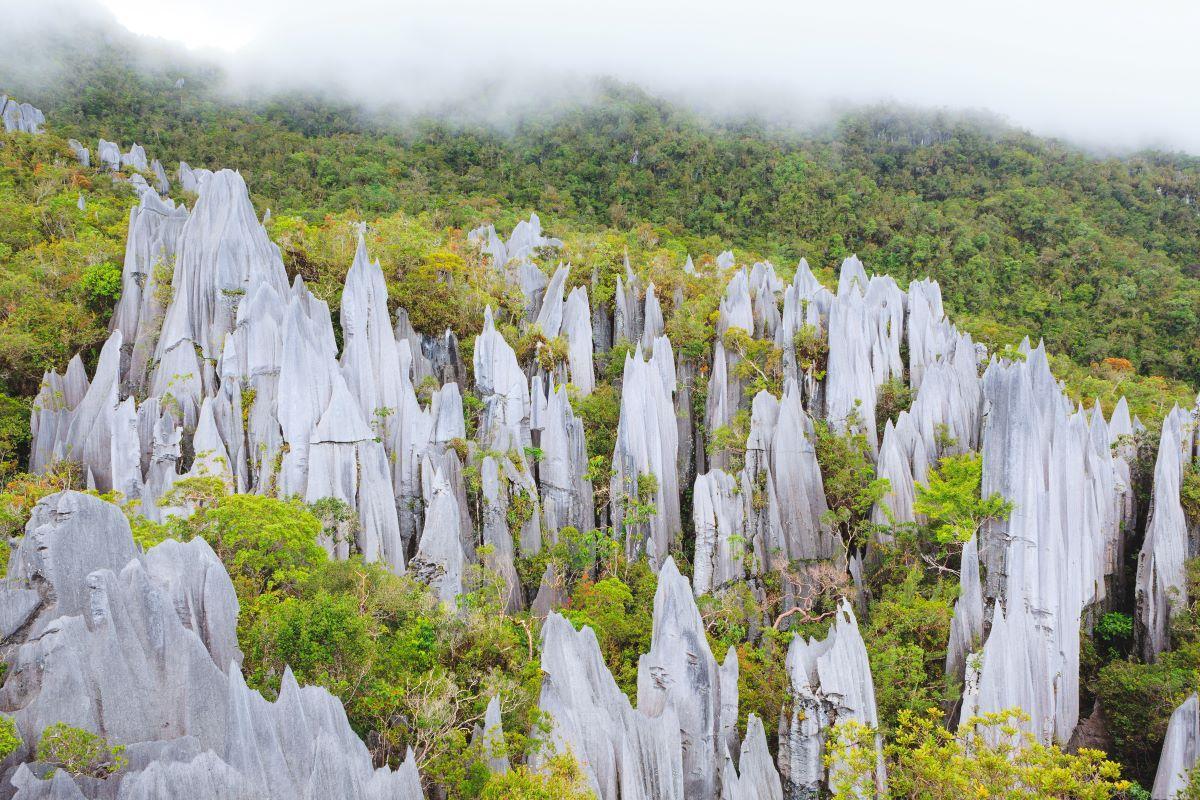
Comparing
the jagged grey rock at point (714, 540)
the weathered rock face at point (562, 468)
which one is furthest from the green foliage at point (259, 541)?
the jagged grey rock at point (714, 540)

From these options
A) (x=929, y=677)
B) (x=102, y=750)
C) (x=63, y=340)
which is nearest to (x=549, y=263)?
(x=63, y=340)

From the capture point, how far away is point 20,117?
38.2 meters

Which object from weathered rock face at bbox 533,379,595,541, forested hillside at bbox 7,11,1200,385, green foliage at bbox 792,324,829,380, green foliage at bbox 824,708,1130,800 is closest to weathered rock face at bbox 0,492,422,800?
green foliage at bbox 824,708,1130,800

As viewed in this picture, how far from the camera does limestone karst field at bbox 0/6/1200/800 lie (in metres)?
9.95

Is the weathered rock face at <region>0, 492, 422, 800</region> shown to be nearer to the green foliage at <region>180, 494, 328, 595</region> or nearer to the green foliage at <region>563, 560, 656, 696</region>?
the green foliage at <region>180, 494, 328, 595</region>

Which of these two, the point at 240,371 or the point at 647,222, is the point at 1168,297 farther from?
the point at 240,371

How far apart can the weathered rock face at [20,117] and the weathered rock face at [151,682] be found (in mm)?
38637

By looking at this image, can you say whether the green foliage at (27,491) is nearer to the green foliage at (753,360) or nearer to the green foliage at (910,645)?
the green foliage at (910,645)

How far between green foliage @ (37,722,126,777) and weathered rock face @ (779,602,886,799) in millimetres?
10668

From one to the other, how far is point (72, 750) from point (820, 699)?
1140 centimetres

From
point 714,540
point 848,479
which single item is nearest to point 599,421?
point 714,540

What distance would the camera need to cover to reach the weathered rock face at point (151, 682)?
838 centimetres

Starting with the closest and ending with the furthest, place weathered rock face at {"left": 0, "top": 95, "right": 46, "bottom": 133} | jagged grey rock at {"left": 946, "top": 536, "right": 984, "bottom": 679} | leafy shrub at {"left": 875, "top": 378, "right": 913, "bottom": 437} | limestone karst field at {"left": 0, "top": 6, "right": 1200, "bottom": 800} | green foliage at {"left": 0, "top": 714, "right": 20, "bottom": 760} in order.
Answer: green foliage at {"left": 0, "top": 714, "right": 20, "bottom": 760}, limestone karst field at {"left": 0, "top": 6, "right": 1200, "bottom": 800}, jagged grey rock at {"left": 946, "top": 536, "right": 984, "bottom": 679}, leafy shrub at {"left": 875, "top": 378, "right": 913, "bottom": 437}, weathered rock face at {"left": 0, "top": 95, "right": 46, "bottom": 133}

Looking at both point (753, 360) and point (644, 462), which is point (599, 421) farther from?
point (753, 360)
